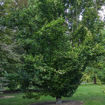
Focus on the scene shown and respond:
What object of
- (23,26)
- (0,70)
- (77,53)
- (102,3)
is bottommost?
(0,70)

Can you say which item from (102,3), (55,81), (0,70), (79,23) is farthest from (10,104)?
(102,3)

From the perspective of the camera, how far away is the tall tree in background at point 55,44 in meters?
6.29

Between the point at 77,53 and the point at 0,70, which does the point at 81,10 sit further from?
the point at 0,70

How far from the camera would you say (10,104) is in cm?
966

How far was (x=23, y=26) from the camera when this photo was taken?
7430 mm

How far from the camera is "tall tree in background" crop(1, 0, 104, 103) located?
248 inches

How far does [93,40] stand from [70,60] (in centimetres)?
125

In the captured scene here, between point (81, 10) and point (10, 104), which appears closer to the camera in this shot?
point (81, 10)

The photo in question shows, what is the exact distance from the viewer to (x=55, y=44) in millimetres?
6961

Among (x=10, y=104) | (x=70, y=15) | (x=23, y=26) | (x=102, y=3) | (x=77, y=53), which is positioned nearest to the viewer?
(x=77, y=53)

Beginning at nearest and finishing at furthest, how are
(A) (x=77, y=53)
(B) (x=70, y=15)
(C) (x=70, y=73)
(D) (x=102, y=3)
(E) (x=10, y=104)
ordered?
1. (A) (x=77, y=53)
2. (C) (x=70, y=73)
3. (B) (x=70, y=15)
4. (E) (x=10, y=104)
5. (D) (x=102, y=3)

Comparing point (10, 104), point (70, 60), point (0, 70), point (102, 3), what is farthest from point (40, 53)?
point (102, 3)

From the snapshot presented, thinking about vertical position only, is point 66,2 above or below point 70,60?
above

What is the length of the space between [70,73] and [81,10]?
3.21m
